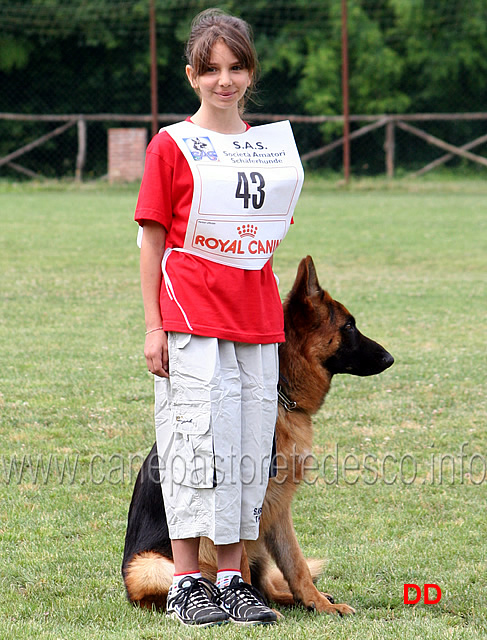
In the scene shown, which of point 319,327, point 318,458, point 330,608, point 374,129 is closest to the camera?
point 330,608

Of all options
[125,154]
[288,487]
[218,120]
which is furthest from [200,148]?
[125,154]

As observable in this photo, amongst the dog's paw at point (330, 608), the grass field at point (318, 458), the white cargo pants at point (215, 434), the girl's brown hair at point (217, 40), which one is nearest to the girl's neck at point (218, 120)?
the girl's brown hair at point (217, 40)

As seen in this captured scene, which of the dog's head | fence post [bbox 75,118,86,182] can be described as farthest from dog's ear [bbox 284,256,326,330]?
fence post [bbox 75,118,86,182]

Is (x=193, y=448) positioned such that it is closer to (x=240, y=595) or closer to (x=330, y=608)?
(x=240, y=595)

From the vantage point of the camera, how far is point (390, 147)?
27.0 metres

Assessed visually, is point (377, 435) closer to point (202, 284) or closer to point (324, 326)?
point (324, 326)

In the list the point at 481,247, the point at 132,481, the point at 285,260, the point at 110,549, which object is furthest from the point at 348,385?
the point at 481,247

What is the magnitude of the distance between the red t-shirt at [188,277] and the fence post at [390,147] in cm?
2438

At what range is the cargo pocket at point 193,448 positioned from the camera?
3033 mm

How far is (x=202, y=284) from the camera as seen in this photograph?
3025 millimetres

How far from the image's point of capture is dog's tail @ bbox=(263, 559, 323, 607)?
360 cm

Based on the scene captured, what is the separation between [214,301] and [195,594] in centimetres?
102

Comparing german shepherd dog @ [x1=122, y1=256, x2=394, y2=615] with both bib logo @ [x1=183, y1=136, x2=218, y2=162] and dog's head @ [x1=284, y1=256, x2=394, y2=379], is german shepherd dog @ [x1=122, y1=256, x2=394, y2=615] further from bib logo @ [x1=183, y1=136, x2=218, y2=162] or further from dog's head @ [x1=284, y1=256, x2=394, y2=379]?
bib logo @ [x1=183, y1=136, x2=218, y2=162]

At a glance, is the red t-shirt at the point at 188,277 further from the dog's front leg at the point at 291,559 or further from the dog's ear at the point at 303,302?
the dog's front leg at the point at 291,559
